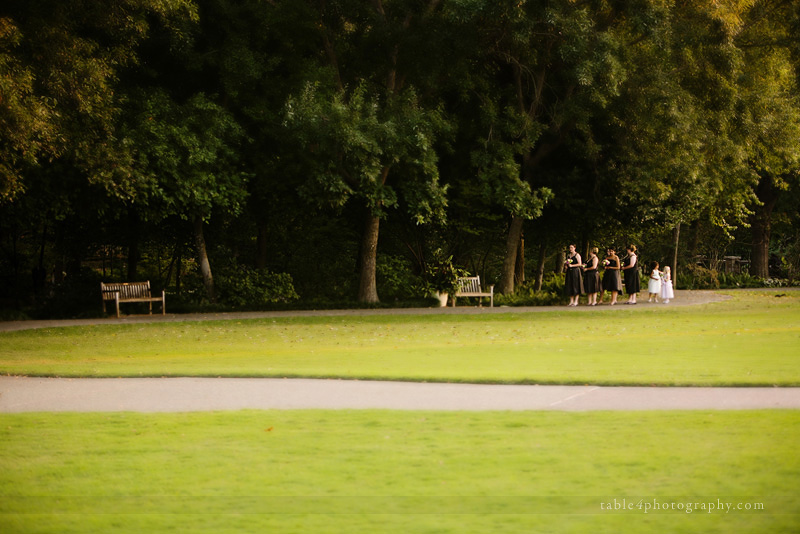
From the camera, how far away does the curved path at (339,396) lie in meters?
9.80

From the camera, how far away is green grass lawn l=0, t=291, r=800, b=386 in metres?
12.4

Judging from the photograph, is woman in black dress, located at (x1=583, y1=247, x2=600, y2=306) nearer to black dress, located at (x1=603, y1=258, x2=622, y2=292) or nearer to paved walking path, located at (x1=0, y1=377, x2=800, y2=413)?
black dress, located at (x1=603, y1=258, x2=622, y2=292)

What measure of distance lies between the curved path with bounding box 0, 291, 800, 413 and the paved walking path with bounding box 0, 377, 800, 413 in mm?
10

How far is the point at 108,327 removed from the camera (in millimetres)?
21219

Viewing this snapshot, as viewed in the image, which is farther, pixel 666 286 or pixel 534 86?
pixel 666 286

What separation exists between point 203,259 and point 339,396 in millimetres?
16885

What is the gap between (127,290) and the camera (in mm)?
25609

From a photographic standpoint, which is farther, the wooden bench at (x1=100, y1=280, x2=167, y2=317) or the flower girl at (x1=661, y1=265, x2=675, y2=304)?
the flower girl at (x1=661, y1=265, x2=675, y2=304)

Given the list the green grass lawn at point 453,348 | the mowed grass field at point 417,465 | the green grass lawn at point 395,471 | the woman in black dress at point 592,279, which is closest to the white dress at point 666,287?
the woman in black dress at point 592,279

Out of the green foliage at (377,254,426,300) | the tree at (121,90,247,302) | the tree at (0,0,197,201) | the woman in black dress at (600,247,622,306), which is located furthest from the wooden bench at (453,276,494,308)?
the tree at (0,0,197,201)

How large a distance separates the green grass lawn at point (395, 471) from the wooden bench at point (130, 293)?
1604 centimetres

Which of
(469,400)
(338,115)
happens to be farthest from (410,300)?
(469,400)

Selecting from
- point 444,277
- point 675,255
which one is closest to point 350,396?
point 444,277

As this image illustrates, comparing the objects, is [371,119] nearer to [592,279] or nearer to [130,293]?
[130,293]
